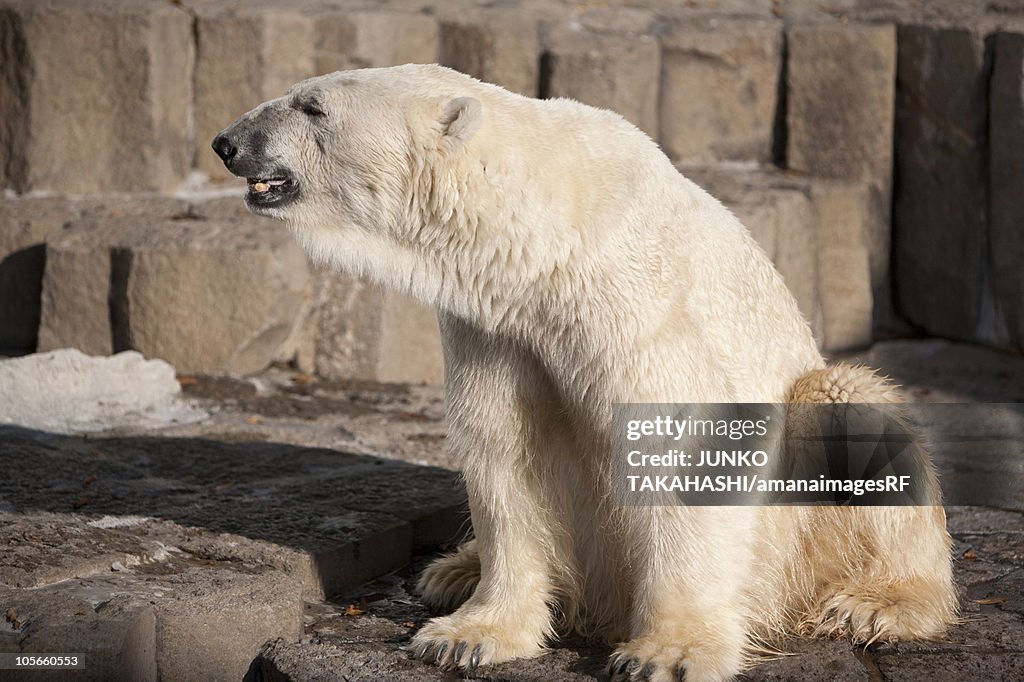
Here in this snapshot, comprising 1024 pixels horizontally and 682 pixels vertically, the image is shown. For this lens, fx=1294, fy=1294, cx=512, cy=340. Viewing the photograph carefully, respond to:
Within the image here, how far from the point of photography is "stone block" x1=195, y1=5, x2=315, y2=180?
23.4ft

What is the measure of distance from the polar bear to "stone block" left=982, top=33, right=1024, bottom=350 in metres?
4.32

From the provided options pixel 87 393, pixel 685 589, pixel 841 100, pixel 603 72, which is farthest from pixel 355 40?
pixel 685 589

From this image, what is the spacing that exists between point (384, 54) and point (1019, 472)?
419 centimetres

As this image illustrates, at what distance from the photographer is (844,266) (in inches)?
313

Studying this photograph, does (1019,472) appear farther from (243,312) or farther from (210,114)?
(210,114)

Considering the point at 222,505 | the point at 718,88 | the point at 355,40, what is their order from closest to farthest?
1. the point at 222,505
2. the point at 355,40
3. the point at 718,88

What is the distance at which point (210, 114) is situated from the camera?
7207mm

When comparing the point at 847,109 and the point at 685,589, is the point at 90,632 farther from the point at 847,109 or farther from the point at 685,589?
the point at 847,109

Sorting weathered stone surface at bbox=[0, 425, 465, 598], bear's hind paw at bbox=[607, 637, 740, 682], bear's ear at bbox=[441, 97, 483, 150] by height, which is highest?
bear's ear at bbox=[441, 97, 483, 150]

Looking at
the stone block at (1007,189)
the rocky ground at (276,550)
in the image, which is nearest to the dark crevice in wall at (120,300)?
the rocky ground at (276,550)

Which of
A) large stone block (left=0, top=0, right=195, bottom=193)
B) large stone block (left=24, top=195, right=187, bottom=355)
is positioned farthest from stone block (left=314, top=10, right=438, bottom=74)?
large stone block (left=24, top=195, right=187, bottom=355)
